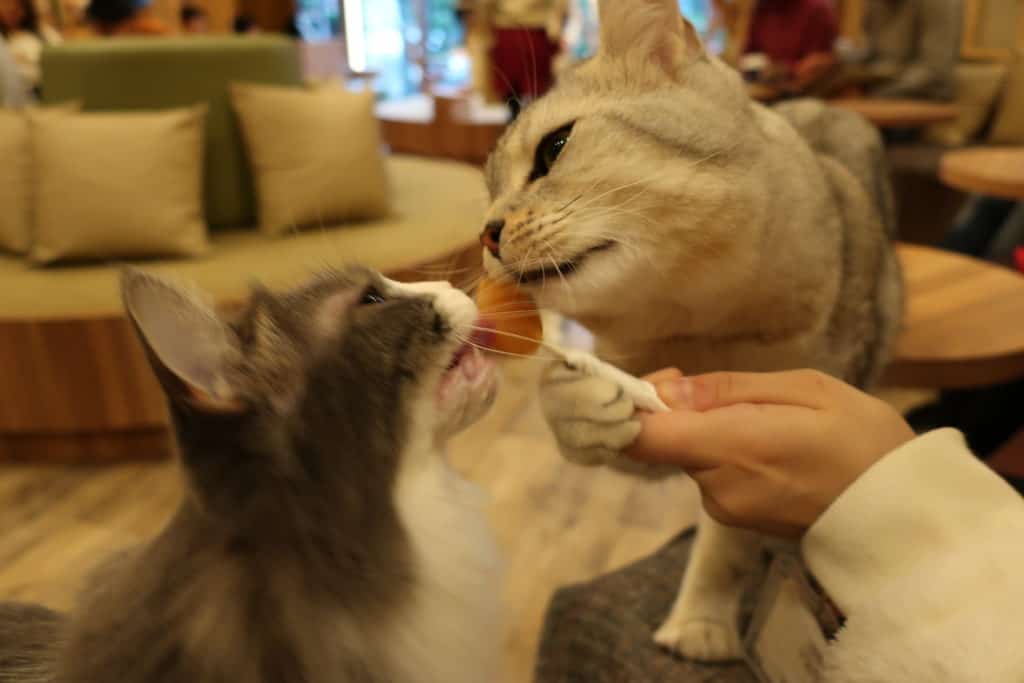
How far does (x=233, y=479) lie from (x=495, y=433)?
6.31 feet

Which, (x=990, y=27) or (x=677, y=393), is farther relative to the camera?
(x=990, y=27)

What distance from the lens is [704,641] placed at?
1.08 m

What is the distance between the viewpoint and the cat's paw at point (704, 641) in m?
1.07

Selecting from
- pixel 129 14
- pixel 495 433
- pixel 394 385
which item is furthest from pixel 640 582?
pixel 129 14

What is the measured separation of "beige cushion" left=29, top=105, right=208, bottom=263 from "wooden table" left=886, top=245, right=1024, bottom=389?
2.10 meters

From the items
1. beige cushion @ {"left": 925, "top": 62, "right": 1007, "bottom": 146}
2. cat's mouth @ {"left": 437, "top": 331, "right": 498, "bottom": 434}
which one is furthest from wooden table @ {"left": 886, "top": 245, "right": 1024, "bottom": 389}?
beige cushion @ {"left": 925, "top": 62, "right": 1007, "bottom": 146}

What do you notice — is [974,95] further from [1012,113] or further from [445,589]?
[445,589]

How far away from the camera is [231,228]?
283cm

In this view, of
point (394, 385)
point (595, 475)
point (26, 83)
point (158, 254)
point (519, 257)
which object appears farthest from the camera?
point (26, 83)

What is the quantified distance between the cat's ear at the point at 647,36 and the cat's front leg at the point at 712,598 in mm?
624

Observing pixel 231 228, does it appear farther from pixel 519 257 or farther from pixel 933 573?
pixel 933 573

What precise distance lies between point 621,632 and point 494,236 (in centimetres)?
66

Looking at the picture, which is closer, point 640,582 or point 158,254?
point 640,582

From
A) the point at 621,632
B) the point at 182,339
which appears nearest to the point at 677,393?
the point at 182,339
